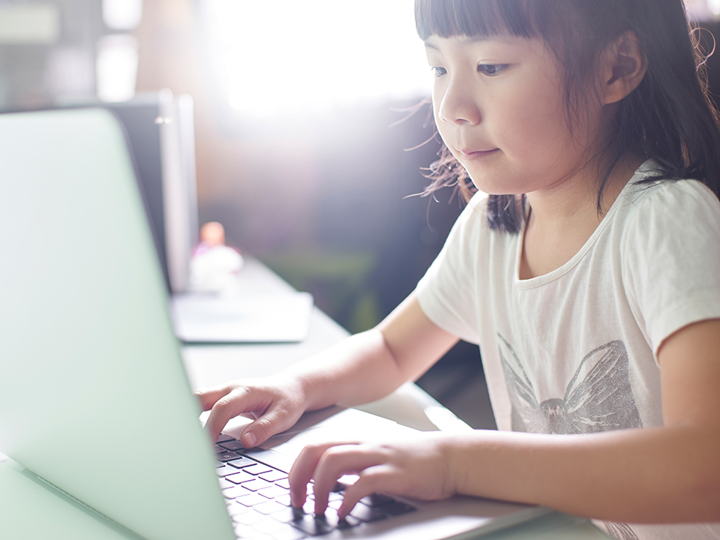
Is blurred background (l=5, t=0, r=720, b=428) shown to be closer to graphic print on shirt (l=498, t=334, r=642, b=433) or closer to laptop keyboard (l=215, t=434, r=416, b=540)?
graphic print on shirt (l=498, t=334, r=642, b=433)

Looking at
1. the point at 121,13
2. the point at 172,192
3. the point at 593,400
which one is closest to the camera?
the point at 593,400

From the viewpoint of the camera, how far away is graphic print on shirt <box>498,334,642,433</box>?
550 mm

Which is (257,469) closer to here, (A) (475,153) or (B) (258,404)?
(B) (258,404)

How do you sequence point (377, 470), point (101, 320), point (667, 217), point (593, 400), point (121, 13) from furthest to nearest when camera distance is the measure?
point (121, 13) → point (593, 400) → point (667, 217) → point (377, 470) → point (101, 320)

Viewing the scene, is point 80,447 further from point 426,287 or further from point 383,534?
point 426,287

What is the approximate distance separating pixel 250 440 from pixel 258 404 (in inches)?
2.4

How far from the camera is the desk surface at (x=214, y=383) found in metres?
0.36

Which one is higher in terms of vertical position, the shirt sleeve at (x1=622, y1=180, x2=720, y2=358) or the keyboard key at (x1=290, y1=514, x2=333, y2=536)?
the shirt sleeve at (x1=622, y1=180, x2=720, y2=358)

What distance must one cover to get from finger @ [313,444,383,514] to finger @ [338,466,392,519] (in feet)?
0.04

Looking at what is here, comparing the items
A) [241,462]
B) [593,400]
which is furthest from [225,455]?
[593,400]

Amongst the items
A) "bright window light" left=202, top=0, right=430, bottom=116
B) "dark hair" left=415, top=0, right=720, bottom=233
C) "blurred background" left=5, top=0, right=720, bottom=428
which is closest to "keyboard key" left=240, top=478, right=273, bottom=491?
"dark hair" left=415, top=0, right=720, bottom=233

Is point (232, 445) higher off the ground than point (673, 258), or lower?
lower

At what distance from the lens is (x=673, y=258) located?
442 millimetres

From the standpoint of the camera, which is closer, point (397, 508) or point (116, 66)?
point (397, 508)
